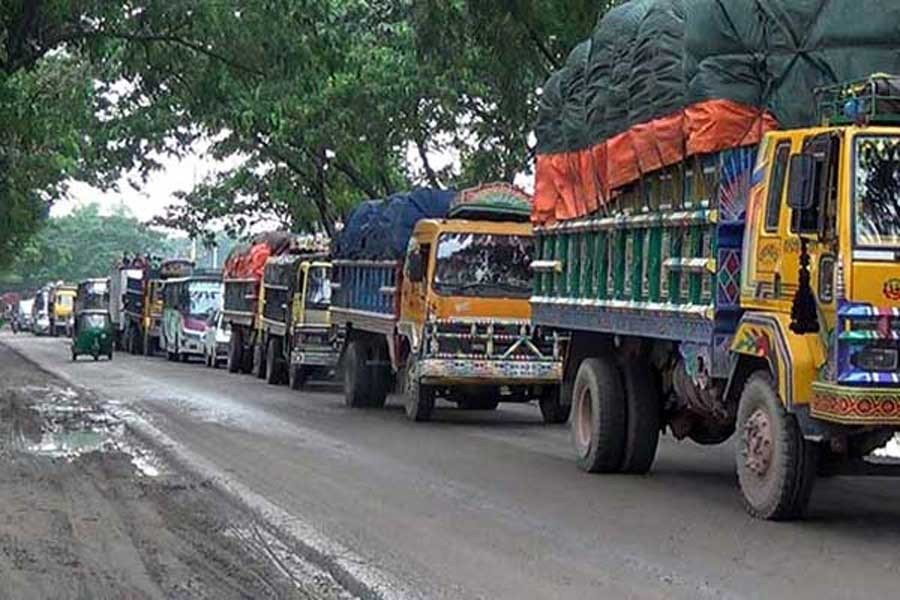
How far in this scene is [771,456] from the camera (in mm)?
11008

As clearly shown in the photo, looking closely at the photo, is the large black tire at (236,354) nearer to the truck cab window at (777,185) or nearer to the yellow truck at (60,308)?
the truck cab window at (777,185)

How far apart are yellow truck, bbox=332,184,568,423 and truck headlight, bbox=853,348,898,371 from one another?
8.67 metres

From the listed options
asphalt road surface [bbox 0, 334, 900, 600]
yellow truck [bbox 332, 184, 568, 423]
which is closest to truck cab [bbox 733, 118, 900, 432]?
asphalt road surface [bbox 0, 334, 900, 600]

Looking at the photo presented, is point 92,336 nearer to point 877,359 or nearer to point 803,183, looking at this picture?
point 803,183

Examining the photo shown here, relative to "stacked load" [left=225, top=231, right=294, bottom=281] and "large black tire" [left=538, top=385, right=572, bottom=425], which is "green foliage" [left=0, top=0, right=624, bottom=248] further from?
"large black tire" [left=538, top=385, right=572, bottom=425]

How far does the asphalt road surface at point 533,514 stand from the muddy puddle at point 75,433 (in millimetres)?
617

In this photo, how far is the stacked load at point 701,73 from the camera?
11.3 meters

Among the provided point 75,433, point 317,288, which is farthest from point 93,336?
point 75,433

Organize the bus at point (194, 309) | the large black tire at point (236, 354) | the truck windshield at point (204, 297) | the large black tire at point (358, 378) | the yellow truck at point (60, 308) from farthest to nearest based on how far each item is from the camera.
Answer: the yellow truck at point (60, 308)
the truck windshield at point (204, 297)
the bus at point (194, 309)
the large black tire at point (236, 354)
the large black tire at point (358, 378)

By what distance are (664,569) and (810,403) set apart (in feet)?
5.51

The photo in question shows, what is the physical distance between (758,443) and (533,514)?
184cm

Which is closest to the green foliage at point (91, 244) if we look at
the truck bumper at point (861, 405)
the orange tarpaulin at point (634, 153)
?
the orange tarpaulin at point (634, 153)

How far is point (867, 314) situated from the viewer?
1012 centimetres

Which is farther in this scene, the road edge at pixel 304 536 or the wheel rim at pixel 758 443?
the wheel rim at pixel 758 443
